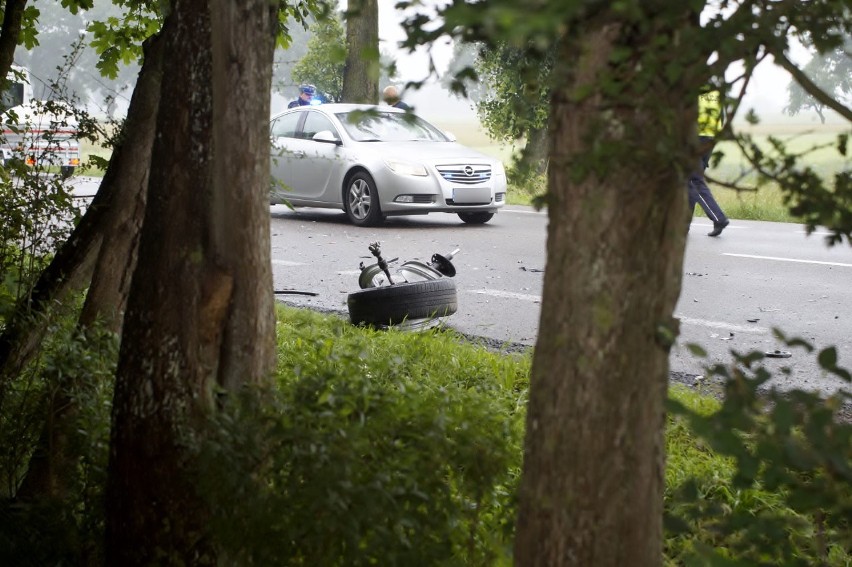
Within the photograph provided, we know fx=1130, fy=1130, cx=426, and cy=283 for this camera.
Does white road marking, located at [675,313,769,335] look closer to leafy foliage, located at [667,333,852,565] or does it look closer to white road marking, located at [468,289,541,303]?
white road marking, located at [468,289,541,303]

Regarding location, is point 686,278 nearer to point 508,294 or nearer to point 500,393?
point 508,294

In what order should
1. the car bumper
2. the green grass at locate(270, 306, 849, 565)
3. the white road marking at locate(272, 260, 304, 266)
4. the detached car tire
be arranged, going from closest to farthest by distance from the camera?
the green grass at locate(270, 306, 849, 565)
the detached car tire
the white road marking at locate(272, 260, 304, 266)
the car bumper

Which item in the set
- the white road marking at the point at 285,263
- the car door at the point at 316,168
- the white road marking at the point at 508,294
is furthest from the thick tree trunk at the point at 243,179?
the car door at the point at 316,168

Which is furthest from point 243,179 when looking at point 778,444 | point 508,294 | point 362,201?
point 362,201

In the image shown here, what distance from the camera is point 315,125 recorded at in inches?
580

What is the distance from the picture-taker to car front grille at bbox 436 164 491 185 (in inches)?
544

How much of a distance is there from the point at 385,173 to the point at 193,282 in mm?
10539

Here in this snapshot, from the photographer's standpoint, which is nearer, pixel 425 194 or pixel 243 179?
pixel 243 179

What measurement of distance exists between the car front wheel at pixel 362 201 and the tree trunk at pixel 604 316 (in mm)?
11824

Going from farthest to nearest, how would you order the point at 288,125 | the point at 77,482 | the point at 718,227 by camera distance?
1. the point at 288,125
2. the point at 718,227
3. the point at 77,482

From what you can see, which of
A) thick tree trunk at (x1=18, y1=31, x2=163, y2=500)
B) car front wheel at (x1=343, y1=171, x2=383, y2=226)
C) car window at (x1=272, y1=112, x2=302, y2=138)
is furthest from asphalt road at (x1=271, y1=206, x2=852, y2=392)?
thick tree trunk at (x1=18, y1=31, x2=163, y2=500)

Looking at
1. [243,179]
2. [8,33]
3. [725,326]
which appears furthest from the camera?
[725,326]

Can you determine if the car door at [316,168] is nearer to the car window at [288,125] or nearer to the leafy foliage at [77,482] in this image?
the car window at [288,125]

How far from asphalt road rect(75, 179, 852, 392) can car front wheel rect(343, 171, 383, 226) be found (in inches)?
6.6
